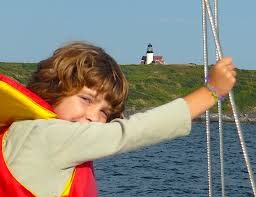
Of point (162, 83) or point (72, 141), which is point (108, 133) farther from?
point (162, 83)

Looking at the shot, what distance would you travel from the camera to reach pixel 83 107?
2709mm

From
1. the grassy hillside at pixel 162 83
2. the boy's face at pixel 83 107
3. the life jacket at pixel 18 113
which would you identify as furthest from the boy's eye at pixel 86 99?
the grassy hillside at pixel 162 83

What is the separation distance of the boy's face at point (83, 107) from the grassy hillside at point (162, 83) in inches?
4090

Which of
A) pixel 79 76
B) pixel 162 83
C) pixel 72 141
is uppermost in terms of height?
pixel 79 76

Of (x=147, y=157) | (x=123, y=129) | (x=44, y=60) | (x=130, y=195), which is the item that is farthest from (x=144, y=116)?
(x=147, y=157)

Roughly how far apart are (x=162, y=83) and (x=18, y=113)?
11633cm

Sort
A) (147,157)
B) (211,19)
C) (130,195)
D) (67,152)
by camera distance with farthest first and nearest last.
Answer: (147,157) → (130,195) → (211,19) → (67,152)

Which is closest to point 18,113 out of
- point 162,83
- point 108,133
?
point 108,133

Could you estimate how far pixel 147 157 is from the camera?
146ft

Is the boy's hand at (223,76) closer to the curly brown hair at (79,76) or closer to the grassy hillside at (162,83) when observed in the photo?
the curly brown hair at (79,76)

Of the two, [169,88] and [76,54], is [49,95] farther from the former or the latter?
[169,88]

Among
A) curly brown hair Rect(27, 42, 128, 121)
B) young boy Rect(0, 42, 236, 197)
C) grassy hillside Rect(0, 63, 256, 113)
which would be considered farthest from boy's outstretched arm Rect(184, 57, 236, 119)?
grassy hillside Rect(0, 63, 256, 113)

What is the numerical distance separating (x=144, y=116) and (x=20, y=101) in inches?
17.3

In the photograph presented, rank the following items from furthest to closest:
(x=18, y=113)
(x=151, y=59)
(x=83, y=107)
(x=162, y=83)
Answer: (x=151, y=59)
(x=162, y=83)
(x=83, y=107)
(x=18, y=113)
